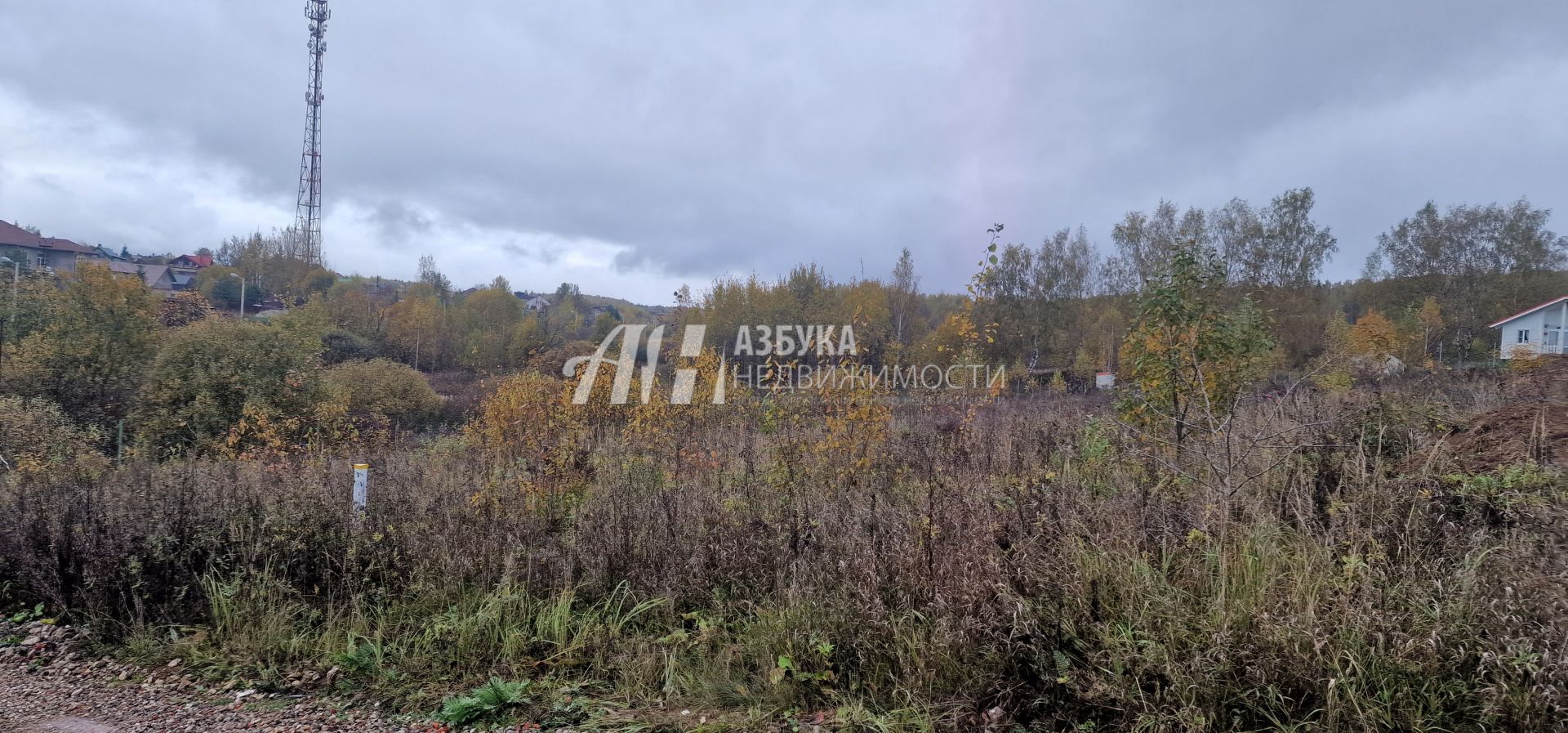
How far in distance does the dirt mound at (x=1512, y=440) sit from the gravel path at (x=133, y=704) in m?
5.77

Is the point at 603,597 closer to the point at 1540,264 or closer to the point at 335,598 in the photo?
the point at 335,598

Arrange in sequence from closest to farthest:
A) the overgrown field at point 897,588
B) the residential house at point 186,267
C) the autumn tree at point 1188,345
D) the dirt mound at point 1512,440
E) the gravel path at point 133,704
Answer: the overgrown field at point 897,588
the gravel path at point 133,704
the dirt mound at point 1512,440
the autumn tree at point 1188,345
the residential house at point 186,267

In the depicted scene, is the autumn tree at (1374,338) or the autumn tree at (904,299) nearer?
the autumn tree at (1374,338)

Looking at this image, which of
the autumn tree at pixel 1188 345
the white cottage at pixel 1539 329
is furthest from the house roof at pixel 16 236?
the white cottage at pixel 1539 329

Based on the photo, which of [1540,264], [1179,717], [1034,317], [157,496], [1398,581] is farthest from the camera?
[1034,317]

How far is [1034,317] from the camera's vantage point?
3216cm

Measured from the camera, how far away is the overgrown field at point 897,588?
2.36 m

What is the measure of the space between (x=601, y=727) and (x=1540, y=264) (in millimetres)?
38479

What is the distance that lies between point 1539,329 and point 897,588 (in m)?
28.7

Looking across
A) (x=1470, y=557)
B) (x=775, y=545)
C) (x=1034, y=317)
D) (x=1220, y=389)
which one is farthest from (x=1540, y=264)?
(x=775, y=545)

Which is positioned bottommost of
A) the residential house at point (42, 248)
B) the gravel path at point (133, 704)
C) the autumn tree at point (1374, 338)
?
the gravel path at point (133, 704)

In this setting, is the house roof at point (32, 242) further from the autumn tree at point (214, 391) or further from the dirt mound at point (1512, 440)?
the dirt mound at point (1512, 440)

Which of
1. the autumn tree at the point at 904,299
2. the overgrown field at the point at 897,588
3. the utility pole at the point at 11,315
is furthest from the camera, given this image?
the autumn tree at the point at 904,299

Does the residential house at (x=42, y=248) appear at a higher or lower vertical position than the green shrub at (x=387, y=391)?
higher
